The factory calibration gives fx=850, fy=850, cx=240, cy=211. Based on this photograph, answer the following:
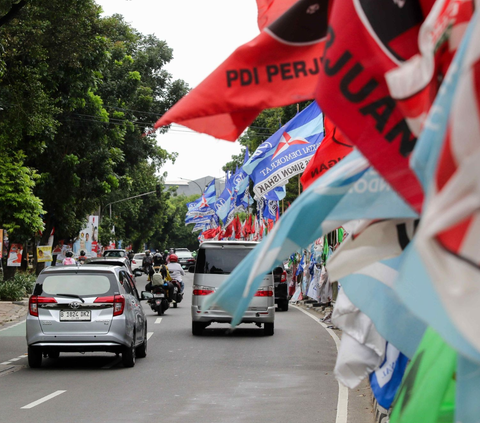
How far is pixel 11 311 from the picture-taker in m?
26.0

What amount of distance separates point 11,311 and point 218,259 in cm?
928

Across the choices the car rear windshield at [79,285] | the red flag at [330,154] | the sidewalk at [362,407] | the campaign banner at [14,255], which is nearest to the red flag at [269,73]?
the red flag at [330,154]

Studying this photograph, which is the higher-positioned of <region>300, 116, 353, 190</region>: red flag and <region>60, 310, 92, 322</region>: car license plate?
<region>300, 116, 353, 190</region>: red flag

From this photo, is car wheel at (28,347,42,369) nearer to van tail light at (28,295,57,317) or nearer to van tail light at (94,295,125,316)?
van tail light at (28,295,57,317)

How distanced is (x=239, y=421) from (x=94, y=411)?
5.84 feet

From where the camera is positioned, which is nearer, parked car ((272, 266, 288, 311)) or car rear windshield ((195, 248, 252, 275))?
car rear windshield ((195, 248, 252, 275))

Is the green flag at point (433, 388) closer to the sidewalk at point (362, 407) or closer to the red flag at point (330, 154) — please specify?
the red flag at point (330, 154)

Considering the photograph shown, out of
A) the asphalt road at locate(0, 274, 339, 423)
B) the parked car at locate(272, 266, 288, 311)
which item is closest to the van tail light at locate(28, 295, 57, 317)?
the asphalt road at locate(0, 274, 339, 423)

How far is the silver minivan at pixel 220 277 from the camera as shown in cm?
1942

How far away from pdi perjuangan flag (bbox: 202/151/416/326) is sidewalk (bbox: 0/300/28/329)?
20.5 meters

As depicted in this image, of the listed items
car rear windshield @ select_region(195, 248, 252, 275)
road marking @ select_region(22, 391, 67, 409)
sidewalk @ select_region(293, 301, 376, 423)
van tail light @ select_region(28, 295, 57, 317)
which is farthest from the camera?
car rear windshield @ select_region(195, 248, 252, 275)

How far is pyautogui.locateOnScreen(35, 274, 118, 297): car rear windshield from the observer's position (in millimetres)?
13969

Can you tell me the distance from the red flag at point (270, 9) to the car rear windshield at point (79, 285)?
1035 centimetres

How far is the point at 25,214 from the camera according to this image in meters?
31.6
